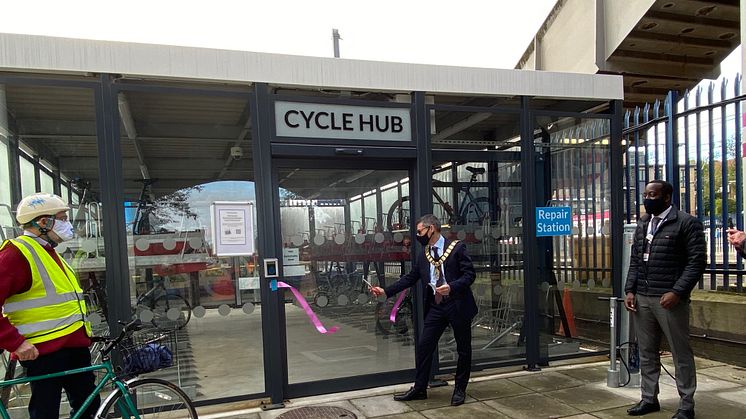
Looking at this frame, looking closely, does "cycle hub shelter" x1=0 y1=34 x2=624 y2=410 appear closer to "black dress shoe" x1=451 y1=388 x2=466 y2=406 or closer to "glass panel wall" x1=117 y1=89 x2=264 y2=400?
"glass panel wall" x1=117 y1=89 x2=264 y2=400

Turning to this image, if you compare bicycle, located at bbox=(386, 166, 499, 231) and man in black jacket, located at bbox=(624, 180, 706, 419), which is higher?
bicycle, located at bbox=(386, 166, 499, 231)

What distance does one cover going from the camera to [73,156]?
4164 millimetres

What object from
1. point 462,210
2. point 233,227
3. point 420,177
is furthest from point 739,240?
point 233,227

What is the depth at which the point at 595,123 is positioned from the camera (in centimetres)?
570

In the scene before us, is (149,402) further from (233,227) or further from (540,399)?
(540,399)

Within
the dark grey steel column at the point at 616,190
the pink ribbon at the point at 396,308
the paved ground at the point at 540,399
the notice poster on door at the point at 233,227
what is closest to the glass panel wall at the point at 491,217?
the paved ground at the point at 540,399

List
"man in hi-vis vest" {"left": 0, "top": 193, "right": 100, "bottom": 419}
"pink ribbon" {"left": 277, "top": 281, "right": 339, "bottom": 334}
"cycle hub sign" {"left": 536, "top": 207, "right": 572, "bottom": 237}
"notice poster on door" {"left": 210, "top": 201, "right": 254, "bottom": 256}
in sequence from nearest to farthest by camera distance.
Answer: "man in hi-vis vest" {"left": 0, "top": 193, "right": 100, "bottom": 419}
"notice poster on door" {"left": 210, "top": 201, "right": 254, "bottom": 256}
"pink ribbon" {"left": 277, "top": 281, "right": 339, "bottom": 334}
"cycle hub sign" {"left": 536, "top": 207, "right": 572, "bottom": 237}

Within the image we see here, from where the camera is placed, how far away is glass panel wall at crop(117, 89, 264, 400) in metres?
4.30

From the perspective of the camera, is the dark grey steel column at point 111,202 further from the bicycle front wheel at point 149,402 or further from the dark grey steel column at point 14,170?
the bicycle front wheel at point 149,402

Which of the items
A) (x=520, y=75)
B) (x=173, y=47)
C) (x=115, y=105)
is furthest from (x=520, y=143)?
(x=115, y=105)

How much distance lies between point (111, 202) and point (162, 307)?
98 centimetres

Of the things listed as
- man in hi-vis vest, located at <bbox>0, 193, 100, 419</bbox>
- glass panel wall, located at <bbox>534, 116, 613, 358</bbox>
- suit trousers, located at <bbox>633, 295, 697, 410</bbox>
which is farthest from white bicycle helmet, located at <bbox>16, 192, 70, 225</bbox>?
glass panel wall, located at <bbox>534, 116, 613, 358</bbox>

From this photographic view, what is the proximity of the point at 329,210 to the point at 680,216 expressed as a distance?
9.65ft

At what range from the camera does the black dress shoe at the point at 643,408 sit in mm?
4047
